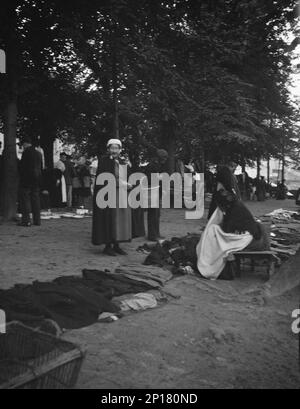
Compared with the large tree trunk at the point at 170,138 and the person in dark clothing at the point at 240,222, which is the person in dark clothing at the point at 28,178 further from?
the large tree trunk at the point at 170,138

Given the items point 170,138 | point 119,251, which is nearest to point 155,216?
point 119,251

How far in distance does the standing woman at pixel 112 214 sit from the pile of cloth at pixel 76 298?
2114mm

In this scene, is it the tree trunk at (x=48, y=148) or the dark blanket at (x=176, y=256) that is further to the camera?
the tree trunk at (x=48, y=148)

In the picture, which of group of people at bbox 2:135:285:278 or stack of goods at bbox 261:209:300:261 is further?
stack of goods at bbox 261:209:300:261

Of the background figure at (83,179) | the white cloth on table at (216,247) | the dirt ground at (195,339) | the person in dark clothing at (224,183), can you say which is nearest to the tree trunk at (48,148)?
the background figure at (83,179)

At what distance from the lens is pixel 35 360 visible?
3.18 metres

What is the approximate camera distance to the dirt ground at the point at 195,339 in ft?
12.6

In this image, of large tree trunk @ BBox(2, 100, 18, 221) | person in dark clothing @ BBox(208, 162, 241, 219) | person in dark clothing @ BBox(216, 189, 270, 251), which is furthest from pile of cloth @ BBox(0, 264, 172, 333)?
large tree trunk @ BBox(2, 100, 18, 221)

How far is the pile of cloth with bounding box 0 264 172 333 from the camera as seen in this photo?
4.90 m

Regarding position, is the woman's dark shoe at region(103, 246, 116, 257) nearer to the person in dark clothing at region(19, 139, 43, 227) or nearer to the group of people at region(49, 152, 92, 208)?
the person in dark clothing at region(19, 139, 43, 227)

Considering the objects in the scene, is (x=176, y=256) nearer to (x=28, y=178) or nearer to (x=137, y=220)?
(x=137, y=220)

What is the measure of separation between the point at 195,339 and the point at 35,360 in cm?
204

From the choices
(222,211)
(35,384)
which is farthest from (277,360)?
(222,211)

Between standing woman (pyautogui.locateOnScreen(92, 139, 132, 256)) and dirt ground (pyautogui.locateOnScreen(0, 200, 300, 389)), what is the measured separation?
1.06 m
